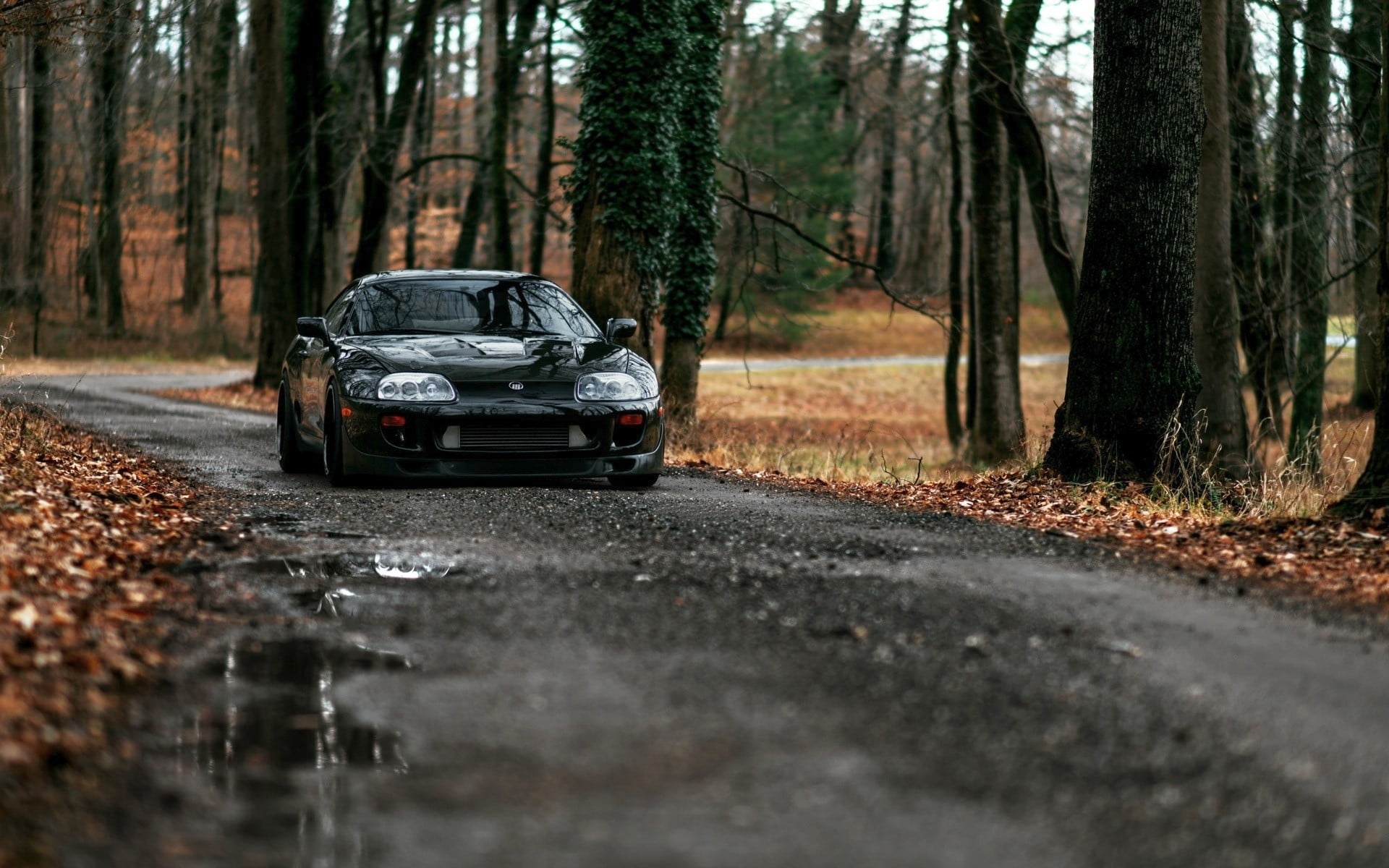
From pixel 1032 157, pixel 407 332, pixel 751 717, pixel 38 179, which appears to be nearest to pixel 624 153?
pixel 407 332

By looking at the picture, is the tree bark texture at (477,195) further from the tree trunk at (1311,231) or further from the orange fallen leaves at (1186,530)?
the orange fallen leaves at (1186,530)

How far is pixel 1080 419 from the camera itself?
10.0m

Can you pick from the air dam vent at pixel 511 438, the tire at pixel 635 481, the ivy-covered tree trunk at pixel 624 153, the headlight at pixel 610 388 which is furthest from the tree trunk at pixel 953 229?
the air dam vent at pixel 511 438

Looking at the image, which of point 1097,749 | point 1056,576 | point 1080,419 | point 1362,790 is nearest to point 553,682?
point 1097,749

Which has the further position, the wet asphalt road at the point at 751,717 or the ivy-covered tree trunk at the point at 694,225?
the ivy-covered tree trunk at the point at 694,225

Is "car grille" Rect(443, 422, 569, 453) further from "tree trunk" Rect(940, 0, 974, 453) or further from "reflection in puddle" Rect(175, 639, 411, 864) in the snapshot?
"tree trunk" Rect(940, 0, 974, 453)

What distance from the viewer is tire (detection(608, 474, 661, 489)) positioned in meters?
9.83

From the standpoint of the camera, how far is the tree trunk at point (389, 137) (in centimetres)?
2514

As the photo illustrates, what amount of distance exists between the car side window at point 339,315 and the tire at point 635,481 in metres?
2.28

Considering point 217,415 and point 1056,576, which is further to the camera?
point 217,415

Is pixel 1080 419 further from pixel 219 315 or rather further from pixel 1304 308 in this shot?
pixel 219 315

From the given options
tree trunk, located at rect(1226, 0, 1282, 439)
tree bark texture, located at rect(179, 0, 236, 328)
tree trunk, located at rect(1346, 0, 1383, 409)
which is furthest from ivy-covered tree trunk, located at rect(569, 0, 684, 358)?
tree bark texture, located at rect(179, 0, 236, 328)

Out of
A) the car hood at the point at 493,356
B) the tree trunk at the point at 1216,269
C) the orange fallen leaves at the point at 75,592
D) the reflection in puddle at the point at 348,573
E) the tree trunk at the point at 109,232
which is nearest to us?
the orange fallen leaves at the point at 75,592

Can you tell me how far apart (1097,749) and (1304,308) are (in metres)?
17.9
